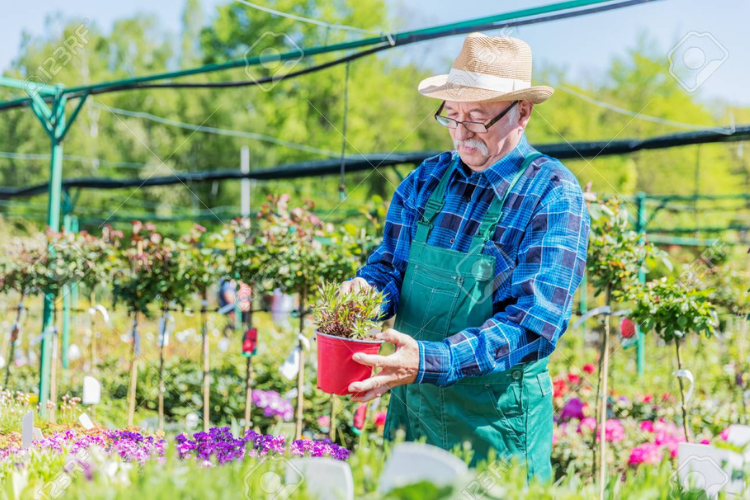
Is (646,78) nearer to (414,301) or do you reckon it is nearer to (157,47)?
(157,47)

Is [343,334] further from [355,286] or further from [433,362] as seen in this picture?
[433,362]

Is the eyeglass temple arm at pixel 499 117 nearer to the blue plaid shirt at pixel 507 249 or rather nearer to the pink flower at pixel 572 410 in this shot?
the blue plaid shirt at pixel 507 249

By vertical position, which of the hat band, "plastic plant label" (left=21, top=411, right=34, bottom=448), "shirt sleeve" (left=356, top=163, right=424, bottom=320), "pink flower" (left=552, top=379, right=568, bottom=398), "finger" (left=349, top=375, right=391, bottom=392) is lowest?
"pink flower" (left=552, top=379, right=568, bottom=398)

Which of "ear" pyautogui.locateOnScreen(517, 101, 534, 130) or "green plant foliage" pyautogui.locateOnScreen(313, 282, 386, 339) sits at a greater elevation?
"ear" pyautogui.locateOnScreen(517, 101, 534, 130)

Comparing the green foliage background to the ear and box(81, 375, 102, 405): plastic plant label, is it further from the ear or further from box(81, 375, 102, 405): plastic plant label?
the ear

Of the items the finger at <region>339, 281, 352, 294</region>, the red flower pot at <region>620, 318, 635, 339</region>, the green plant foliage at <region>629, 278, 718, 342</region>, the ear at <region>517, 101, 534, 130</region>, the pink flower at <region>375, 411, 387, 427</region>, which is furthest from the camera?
the pink flower at <region>375, 411, 387, 427</region>

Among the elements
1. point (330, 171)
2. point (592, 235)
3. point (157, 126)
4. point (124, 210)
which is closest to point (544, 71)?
point (157, 126)

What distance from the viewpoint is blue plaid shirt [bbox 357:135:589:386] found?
5.16 ft

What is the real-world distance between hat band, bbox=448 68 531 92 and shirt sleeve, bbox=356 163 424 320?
0.30 m

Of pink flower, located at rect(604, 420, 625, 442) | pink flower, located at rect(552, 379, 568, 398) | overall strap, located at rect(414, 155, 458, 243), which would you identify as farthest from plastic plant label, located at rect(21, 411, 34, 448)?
pink flower, located at rect(552, 379, 568, 398)

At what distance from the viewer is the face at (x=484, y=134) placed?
1.82 m

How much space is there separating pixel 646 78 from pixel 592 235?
21.1 m

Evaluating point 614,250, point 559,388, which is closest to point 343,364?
point 614,250

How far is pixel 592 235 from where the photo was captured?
3363mm
